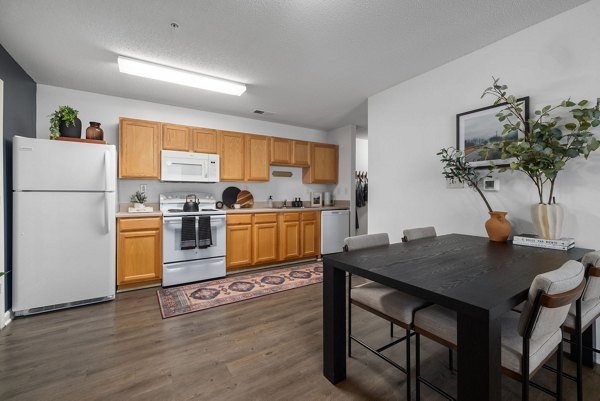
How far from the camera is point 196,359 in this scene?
1864 millimetres

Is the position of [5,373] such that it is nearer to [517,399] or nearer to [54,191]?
[54,191]

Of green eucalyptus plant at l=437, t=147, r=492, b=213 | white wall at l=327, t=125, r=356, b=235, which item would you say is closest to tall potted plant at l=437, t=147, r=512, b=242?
green eucalyptus plant at l=437, t=147, r=492, b=213

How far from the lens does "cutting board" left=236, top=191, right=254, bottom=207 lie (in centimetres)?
447

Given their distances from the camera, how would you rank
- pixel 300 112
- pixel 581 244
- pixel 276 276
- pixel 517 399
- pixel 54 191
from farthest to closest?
pixel 300 112, pixel 276 276, pixel 54 191, pixel 581 244, pixel 517 399

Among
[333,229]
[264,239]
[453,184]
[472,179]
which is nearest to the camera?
[472,179]

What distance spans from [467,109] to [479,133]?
0.28m

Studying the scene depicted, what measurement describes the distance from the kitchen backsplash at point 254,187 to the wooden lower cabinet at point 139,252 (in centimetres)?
69

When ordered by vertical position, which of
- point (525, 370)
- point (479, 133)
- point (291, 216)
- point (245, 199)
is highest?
point (479, 133)

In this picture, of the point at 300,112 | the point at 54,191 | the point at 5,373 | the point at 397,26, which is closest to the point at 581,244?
the point at 397,26

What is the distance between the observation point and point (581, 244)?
1.84 m

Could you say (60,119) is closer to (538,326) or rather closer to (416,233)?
(416,233)

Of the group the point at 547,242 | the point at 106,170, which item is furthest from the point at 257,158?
the point at 547,242

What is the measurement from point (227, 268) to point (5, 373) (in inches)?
89.4

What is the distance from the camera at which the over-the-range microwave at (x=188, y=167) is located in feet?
11.8
